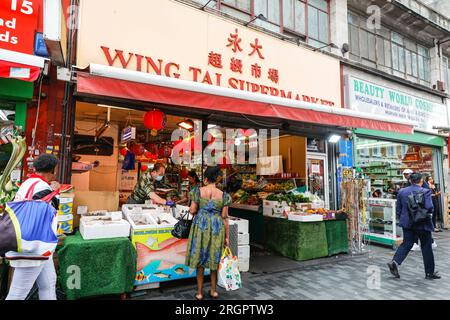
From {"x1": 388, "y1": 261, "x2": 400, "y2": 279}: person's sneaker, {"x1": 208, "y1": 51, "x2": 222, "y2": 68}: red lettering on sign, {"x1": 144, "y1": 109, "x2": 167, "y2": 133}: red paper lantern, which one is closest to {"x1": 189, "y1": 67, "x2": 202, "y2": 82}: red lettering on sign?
{"x1": 208, "y1": 51, "x2": 222, "y2": 68}: red lettering on sign

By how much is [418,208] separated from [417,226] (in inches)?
13.5

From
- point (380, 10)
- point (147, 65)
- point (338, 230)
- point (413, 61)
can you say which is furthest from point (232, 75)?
point (413, 61)

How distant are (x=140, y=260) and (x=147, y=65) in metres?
3.84

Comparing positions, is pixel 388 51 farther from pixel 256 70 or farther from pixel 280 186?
pixel 280 186

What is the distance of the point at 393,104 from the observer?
10.7 metres

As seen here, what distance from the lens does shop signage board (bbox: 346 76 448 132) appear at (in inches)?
378

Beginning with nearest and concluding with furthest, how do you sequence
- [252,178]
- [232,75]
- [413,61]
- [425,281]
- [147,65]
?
[425,281], [147,65], [232,75], [252,178], [413,61]

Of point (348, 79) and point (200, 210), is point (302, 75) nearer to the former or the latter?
point (348, 79)

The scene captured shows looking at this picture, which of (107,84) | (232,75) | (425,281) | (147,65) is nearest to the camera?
(107,84)

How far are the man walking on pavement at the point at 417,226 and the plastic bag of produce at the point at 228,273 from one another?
335cm

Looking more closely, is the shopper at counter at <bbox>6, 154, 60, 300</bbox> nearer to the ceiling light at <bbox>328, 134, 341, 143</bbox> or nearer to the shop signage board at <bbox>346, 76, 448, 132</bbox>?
the ceiling light at <bbox>328, 134, 341, 143</bbox>

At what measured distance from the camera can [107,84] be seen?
4176mm

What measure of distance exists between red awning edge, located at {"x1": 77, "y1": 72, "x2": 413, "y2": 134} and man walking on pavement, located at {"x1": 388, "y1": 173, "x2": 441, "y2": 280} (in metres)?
1.96

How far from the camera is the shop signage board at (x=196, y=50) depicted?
18.6 ft
